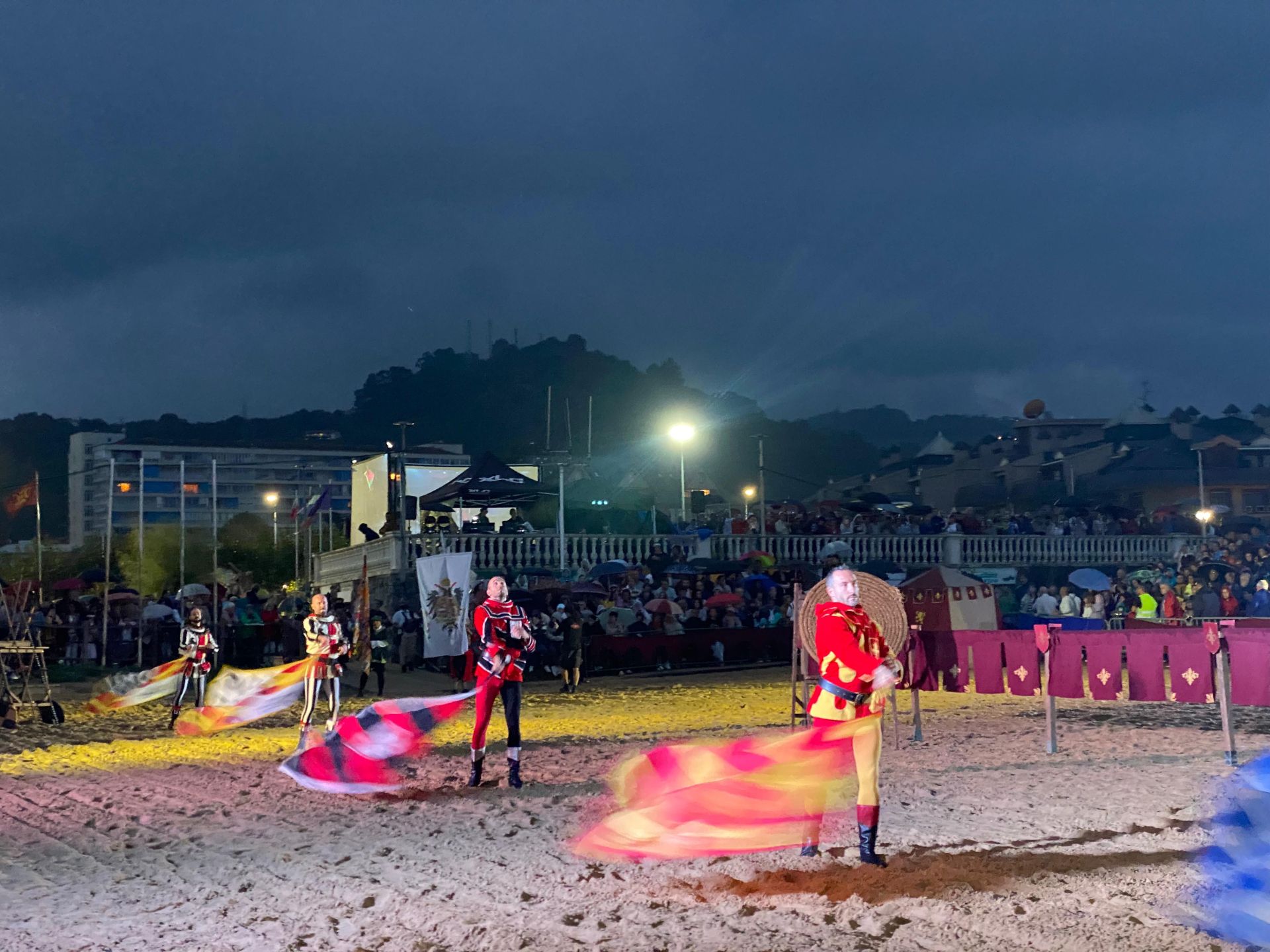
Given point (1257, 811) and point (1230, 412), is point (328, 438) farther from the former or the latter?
point (1257, 811)

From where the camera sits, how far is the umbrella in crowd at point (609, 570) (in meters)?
34.5

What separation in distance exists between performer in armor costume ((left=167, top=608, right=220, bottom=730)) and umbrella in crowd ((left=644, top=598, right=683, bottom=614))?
1404 cm

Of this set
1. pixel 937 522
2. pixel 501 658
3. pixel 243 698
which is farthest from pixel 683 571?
pixel 501 658

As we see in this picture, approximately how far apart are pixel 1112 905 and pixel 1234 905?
68 centimetres

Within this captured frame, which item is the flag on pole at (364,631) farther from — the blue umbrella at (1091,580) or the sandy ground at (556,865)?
the blue umbrella at (1091,580)

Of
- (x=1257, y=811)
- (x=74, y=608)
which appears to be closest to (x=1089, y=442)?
(x=74, y=608)

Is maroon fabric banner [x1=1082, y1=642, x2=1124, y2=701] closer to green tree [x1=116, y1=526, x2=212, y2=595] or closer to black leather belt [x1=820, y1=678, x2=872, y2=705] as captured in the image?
black leather belt [x1=820, y1=678, x2=872, y2=705]

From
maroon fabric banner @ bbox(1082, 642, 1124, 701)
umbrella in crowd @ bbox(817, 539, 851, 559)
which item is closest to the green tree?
umbrella in crowd @ bbox(817, 539, 851, 559)

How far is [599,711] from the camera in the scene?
2109 centimetres

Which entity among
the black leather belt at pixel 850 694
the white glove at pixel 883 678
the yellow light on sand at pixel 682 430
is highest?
the yellow light on sand at pixel 682 430

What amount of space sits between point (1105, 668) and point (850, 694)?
9.14 m

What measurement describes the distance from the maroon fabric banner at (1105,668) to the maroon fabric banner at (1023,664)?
2.21 ft

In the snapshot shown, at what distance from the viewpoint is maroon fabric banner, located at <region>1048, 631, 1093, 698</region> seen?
1559cm

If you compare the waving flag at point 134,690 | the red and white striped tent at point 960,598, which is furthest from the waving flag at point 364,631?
the red and white striped tent at point 960,598
